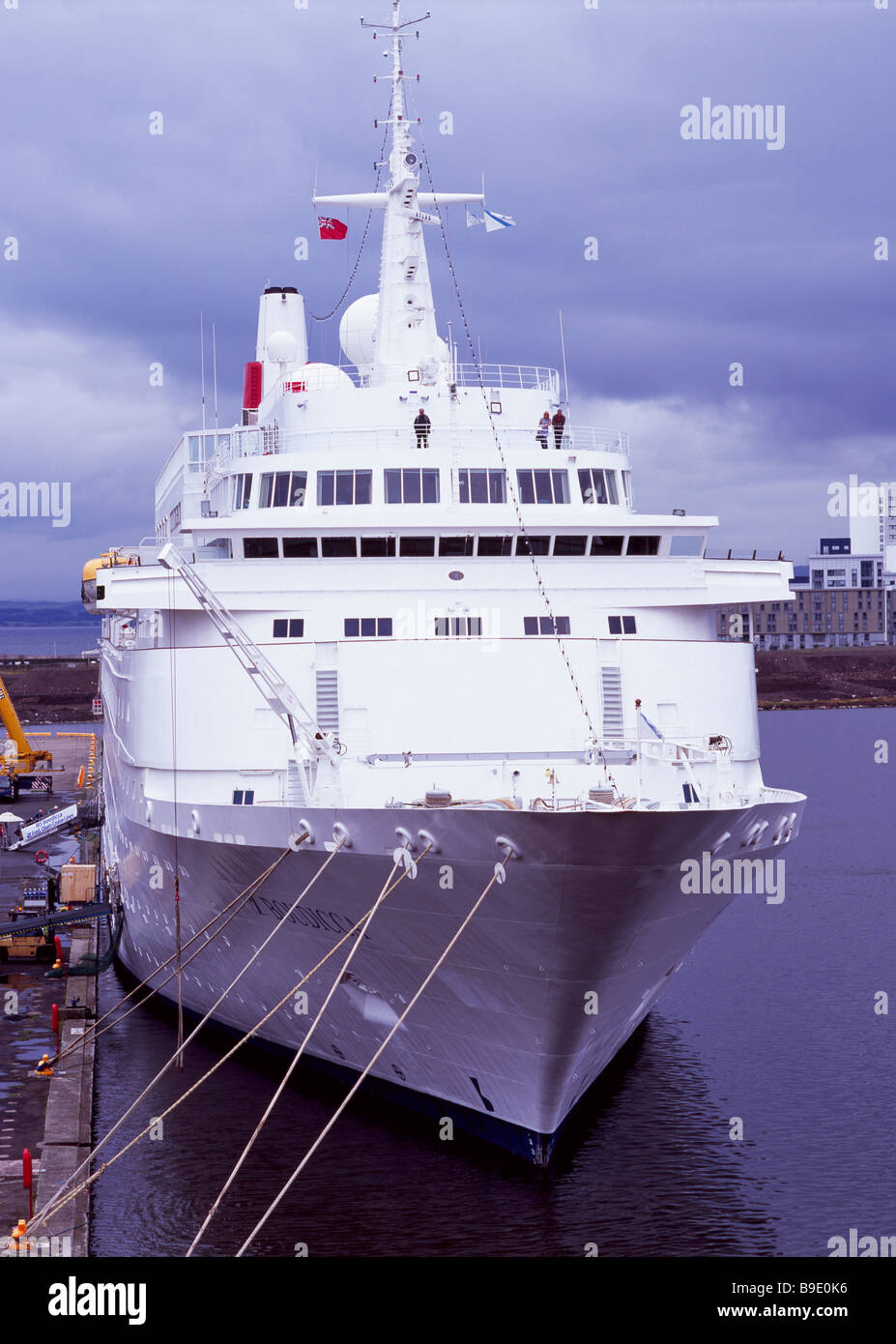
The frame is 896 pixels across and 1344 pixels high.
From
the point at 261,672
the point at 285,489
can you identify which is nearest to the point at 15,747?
the point at 285,489

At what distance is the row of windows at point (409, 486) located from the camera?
24094 mm

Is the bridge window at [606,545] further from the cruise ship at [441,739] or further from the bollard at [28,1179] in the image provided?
the bollard at [28,1179]

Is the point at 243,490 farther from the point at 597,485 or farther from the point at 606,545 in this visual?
the point at 606,545

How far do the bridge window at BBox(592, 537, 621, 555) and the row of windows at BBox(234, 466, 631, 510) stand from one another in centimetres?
95

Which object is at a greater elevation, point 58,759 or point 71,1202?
point 58,759

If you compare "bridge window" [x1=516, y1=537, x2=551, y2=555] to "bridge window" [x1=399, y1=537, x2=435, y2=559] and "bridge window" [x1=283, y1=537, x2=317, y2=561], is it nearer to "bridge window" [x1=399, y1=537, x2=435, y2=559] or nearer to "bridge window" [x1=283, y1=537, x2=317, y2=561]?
"bridge window" [x1=399, y1=537, x2=435, y2=559]

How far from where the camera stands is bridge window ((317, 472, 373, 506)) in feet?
79.0

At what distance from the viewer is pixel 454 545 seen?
23656mm

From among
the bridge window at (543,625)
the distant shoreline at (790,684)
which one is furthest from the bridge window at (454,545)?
the distant shoreline at (790,684)

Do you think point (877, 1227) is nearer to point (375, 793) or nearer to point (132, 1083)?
point (375, 793)

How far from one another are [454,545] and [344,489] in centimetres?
203

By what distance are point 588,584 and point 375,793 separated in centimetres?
589

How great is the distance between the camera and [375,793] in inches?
768
